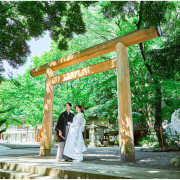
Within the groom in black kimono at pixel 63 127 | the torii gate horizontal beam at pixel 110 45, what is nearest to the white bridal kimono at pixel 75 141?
the groom in black kimono at pixel 63 127

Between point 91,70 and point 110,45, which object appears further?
point 91,70

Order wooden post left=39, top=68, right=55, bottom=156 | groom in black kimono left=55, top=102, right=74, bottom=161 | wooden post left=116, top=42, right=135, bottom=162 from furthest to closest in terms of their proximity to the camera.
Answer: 1. wooden post left=39, top=68, right=55, bottom=156
2. groom in black kimono left=55, top=102, right=74, bottom=161
3. wooden post left=116, top=42, right=135, bottom=162

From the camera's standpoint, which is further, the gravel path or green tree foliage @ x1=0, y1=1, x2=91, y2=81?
green tree foliage @ x1=0, y1=1, x2=91, y2=81

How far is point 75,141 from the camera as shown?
4973 millimetres

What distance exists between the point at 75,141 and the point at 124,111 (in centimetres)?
165

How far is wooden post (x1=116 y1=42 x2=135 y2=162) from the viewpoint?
4688 millimetres

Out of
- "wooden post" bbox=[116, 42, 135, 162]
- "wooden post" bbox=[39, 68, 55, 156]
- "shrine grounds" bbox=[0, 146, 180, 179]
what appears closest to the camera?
"shrine grounds" bbox=[0, 146, 180, 179]

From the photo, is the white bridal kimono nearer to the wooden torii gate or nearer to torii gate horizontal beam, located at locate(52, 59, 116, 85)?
the wooden torii gate

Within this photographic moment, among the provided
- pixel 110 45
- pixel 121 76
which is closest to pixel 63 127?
pixel 121 76

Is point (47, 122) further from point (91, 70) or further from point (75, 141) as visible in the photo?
point (91, 70)

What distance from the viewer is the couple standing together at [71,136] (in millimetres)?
4898

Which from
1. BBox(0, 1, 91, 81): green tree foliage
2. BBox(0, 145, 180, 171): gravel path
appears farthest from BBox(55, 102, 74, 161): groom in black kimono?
BBox(0, 1, 91, 81): green tree foliage

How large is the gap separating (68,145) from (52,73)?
336cm

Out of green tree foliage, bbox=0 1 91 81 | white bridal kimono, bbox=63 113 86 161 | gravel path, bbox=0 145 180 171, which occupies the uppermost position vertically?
green tree foliage, bbox=0 1 91 81
